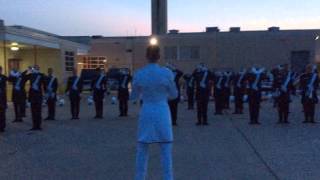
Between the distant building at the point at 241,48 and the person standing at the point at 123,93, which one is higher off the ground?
the distant building at the point at 241,48

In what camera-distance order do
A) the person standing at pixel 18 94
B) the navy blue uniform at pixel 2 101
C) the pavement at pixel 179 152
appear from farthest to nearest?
1. the person standing at pixel 18 94
2. the navy blue uniform at pixel 2 101
3. the pavement at pixel 179 152

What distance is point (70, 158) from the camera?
11.9 m

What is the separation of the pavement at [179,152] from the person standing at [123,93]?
10.5ft

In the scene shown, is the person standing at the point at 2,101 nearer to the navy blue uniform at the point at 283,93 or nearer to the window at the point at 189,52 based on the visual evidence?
the navy blue uniform at the point at 283,93

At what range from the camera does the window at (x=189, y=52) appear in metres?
62.9

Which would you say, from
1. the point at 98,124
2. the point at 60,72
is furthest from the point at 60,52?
the point at 98,124

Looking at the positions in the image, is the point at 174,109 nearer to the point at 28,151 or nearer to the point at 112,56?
the point at 28,151

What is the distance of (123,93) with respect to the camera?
2270 centimetres

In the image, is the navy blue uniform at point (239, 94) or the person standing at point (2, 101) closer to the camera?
the person standing at point (2, 101)

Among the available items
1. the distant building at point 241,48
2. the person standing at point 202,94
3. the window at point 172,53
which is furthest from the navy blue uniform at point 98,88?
the window at point 172,53

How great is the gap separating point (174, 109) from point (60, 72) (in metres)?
24.0

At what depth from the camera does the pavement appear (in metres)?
10.0

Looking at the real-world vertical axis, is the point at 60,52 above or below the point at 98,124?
above

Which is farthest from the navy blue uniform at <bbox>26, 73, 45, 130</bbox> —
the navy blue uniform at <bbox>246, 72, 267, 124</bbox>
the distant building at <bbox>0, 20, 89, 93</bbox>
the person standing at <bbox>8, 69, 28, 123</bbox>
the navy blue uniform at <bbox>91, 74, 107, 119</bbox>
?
the distant building at <bbox>0, 20, 89, 93</bbox>
